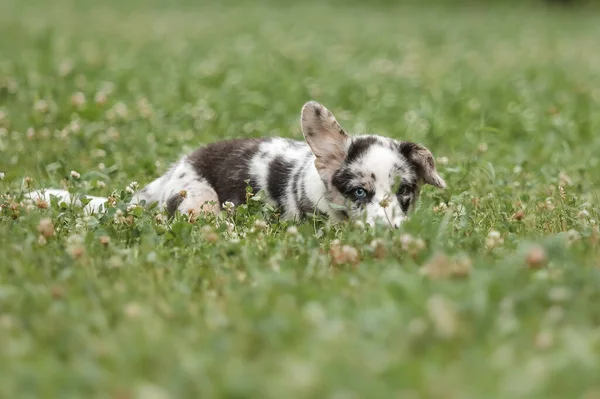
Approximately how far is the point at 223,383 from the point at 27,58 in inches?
397

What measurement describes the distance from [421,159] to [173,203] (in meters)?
1.70

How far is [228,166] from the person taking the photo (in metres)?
6.54

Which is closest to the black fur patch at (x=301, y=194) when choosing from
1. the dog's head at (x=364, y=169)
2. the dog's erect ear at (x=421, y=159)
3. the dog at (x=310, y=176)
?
the dog at (x=310, y=176)

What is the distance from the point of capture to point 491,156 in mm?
8328

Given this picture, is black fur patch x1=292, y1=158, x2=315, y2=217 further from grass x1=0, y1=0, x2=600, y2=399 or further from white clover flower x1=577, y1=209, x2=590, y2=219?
white clover flower x1=577, y1=209, x2=590, y2=219

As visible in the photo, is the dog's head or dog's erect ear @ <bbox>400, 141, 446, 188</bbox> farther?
dog's erect ear @ <bbox>400, 141, 446, 188</bbox>

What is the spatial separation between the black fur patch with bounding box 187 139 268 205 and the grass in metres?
0.46

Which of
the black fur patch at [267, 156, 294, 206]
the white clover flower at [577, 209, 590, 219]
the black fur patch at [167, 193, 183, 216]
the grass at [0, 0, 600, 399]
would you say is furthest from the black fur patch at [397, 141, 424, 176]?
the black fur patch at [167, 193, 183, 216]

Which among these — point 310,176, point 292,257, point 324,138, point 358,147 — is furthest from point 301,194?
point 292,257

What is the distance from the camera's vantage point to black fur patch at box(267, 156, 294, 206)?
6.28 m

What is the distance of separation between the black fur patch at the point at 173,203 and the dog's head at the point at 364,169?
1.02 meters

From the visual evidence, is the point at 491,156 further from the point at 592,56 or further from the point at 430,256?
the point at 592,56

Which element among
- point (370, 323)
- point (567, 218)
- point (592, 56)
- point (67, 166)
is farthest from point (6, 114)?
point (592, 56)

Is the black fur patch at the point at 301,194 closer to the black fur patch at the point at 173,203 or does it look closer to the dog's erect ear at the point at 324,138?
the dog's erect ear at the point at 324,138
